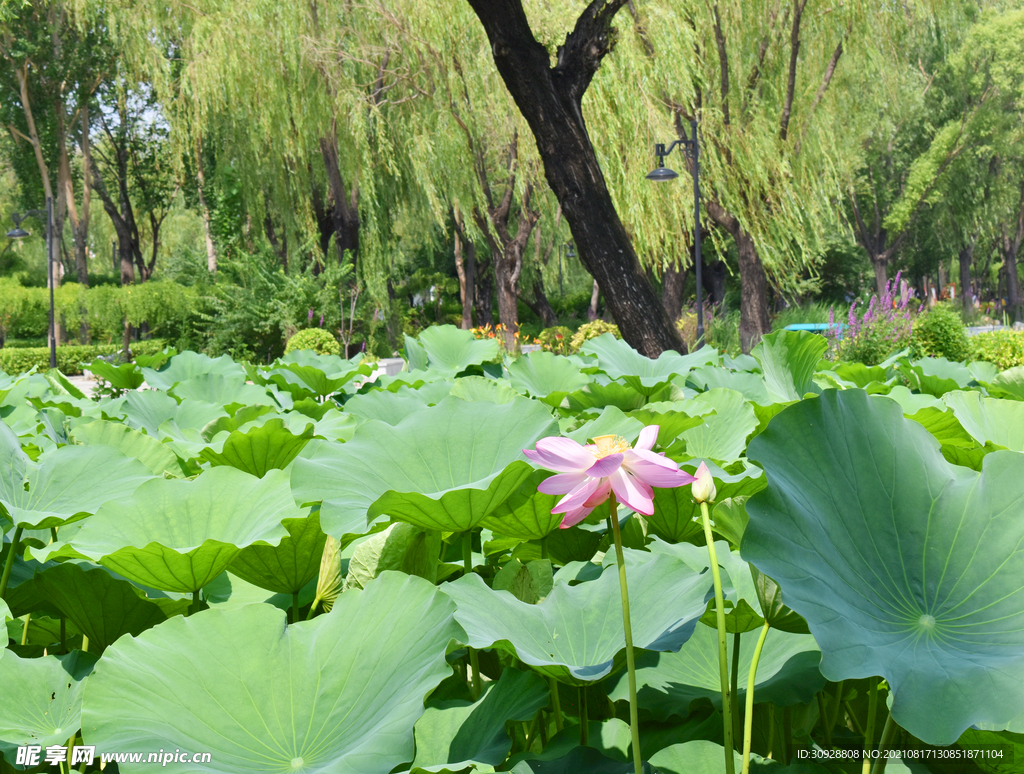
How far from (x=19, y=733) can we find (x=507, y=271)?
1647cm

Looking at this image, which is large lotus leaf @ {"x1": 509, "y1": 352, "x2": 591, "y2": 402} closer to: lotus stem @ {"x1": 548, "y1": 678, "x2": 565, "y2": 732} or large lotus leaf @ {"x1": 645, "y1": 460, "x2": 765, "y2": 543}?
large lotus leaf @ {"x1": 645, "y1": 460, "x2": 765, "y2": 543}

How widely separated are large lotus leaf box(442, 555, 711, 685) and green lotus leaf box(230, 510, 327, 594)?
0.25m

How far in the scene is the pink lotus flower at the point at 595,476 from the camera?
25.5 inches

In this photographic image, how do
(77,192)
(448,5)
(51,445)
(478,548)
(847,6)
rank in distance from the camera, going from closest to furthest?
(478,548)
(51,445)
(847,6)
(448,5)
(77,192)

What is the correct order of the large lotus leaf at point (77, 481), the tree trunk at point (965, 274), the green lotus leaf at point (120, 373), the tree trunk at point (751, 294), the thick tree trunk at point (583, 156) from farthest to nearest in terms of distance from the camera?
the tree trunk at point (965, 274) < the tree trunk at point (751, 294) < the thick tree trunk at point (583, 156) < the green lotus leaf at point (120, 373) < the large lotus leaf at point (77, 481)

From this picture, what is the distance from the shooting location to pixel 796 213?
36.3 feet

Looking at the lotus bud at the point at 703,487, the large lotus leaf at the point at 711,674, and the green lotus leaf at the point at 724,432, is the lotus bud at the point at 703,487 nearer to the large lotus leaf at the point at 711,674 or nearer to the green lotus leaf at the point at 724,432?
the large lotus leaf at the point at 711,674

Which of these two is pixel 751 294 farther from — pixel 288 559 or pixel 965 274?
pixel 965 274

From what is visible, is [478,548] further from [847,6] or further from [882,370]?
[847,6]

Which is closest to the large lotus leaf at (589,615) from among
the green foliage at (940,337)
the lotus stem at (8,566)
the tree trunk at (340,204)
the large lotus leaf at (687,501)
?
the large lotus leaf at (687,501)

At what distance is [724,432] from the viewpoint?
1.46m

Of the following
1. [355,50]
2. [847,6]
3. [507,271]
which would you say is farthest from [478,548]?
[507,271]

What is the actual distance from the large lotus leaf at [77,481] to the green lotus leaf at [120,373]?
1.71 m

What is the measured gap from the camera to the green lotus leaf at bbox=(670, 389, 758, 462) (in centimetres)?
138
